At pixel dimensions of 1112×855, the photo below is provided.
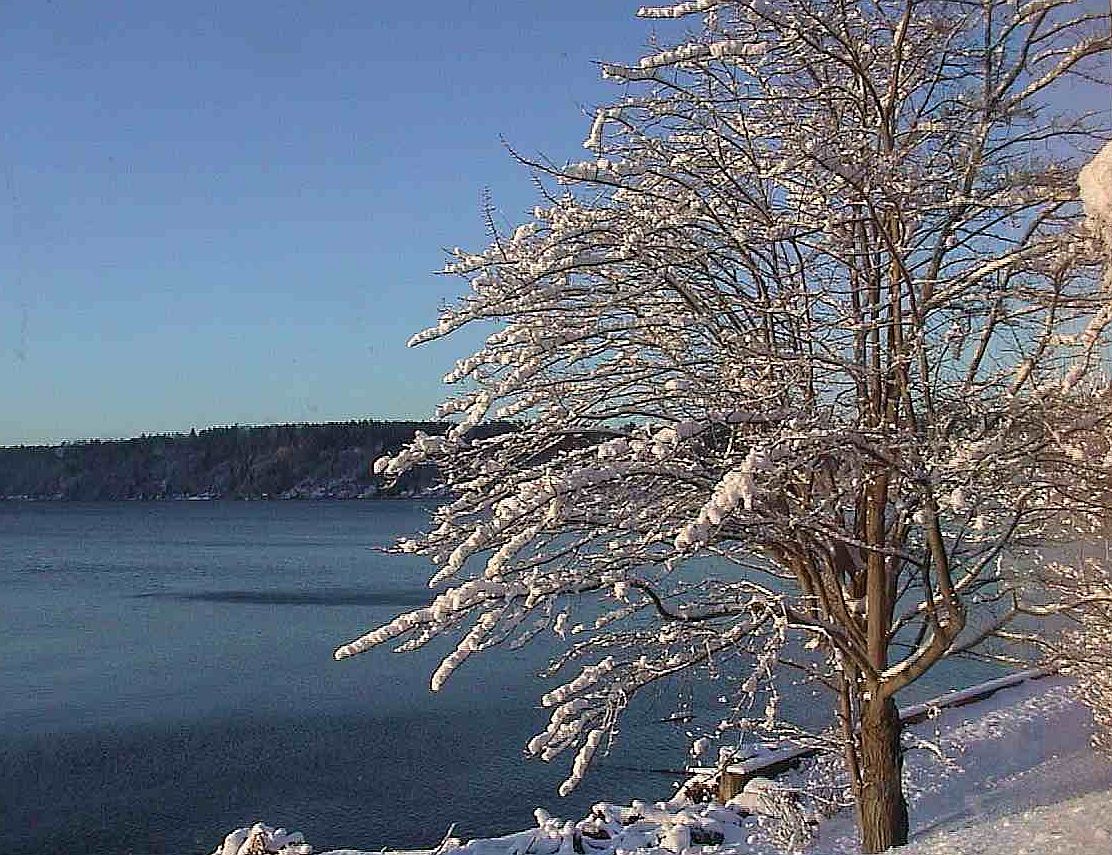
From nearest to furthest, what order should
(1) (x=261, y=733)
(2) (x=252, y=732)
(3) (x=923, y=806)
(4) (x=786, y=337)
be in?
(4) (x=786, y=337) < (3) (x=923, y=806) < (1) (x=261, y=733) < (2) (x=252, y=732)

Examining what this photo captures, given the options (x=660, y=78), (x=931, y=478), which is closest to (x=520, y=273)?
(x=660, y=78)

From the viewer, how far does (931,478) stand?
20.0 feet

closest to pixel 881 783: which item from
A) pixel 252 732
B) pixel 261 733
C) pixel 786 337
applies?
pixel 786 337

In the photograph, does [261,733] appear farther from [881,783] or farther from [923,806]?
[881,783]

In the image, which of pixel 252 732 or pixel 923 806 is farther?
pixel 252 732

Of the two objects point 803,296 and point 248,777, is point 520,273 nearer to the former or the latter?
point 803,296

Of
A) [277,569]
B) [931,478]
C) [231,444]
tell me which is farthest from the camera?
[231,444]

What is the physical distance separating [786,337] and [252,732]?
1545 centimetres

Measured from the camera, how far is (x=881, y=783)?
27.4 feet

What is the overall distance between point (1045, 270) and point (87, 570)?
2068 inches

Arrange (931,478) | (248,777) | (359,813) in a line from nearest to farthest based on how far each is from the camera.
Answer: (931,478), (359,813), (248,777)

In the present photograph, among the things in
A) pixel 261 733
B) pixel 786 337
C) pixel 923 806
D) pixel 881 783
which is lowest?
pixel 261 733

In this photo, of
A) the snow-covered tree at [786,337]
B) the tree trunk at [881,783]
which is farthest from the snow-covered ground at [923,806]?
the snow-covered tree at [786,337]

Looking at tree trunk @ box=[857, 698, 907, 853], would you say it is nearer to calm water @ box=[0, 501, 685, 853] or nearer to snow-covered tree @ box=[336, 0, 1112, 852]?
snow-covered tree @ box=[336, 0, 1112, 852]
